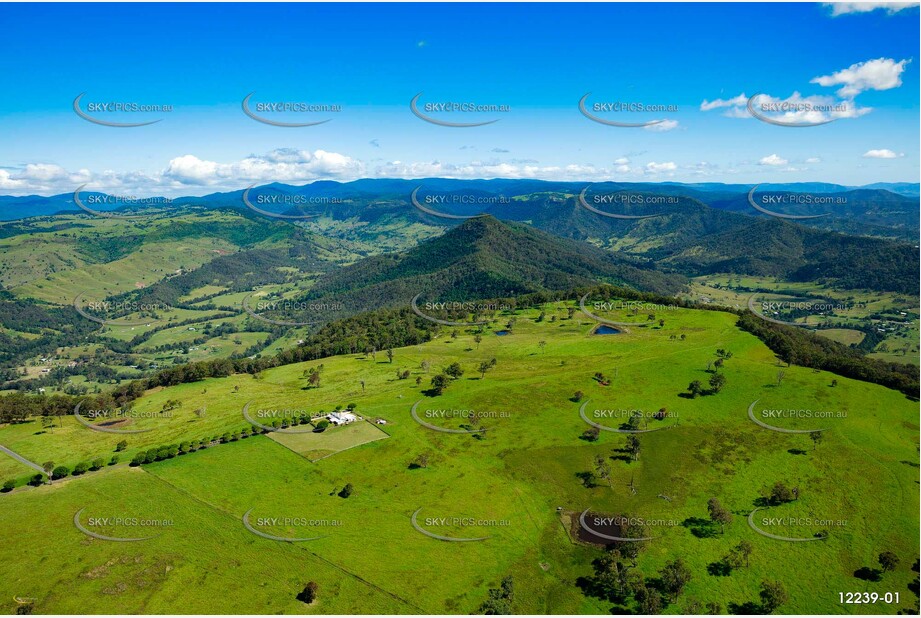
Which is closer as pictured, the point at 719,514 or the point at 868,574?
the point at 868,574

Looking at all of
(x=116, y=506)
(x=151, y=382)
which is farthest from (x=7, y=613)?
(x=151, y=382)

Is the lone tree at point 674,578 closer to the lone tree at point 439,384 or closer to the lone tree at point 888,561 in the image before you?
the lone tree at point 888,561

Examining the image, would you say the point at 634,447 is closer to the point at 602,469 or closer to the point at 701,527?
the point at 602,469

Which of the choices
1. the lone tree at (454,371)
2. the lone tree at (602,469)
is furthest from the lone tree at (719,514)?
the lone tree at (454,371)

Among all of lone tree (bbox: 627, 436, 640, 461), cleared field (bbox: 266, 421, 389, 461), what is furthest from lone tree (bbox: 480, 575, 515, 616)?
cleared field (bbox: 266, 421, 389, 461)

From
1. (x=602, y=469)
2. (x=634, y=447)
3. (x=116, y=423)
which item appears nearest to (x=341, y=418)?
(x=116, y=423)

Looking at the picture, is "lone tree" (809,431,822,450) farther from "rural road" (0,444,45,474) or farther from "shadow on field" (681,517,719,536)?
"rural road" (0,444,45,474)

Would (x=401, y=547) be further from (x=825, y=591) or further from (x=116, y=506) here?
(x=825, y=591)
